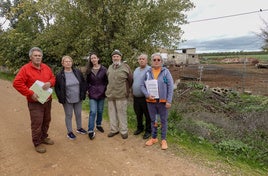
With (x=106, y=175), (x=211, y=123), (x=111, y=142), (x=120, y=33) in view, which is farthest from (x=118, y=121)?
(x=120, y=33)

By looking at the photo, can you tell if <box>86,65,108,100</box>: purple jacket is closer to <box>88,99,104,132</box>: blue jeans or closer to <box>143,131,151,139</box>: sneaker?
<box>88,99,104,132</box>: blue jeans

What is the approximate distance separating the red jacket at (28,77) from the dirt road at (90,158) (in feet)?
3.71

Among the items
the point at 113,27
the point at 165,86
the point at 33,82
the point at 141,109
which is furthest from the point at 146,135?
the point at 113,27

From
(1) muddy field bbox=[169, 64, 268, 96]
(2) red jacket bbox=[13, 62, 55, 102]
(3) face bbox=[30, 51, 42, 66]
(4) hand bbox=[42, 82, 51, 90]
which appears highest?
(3) face bbox=[30, 51, 42, 66]

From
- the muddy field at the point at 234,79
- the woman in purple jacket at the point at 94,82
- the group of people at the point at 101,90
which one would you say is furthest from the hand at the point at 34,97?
the muddy field at the point at 234,79

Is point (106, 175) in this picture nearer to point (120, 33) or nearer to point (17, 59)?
point (120, 33)

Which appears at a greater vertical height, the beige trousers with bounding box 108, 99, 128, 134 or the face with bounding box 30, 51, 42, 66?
the face with bounding box 30, 51, 42, 66

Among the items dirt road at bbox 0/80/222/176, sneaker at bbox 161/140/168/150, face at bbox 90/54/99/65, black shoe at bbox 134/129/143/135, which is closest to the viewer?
dirt road at bbox 0/80/222/176

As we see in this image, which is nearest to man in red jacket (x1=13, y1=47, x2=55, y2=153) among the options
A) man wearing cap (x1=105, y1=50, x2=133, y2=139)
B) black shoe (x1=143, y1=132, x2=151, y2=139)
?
man wearing cap (x1=105, y1=50, x2=133, y2=139)

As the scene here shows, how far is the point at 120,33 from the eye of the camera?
32.6 feet

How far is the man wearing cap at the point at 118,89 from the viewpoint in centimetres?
451

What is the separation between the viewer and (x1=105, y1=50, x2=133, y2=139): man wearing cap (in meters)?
4.51

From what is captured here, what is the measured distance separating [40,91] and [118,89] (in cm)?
150

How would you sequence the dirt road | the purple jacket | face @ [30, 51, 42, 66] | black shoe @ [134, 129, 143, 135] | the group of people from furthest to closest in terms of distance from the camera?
1. black shoe @ [134, 129, 143, 135]
2. the purple jacket
3. the group of people
4. face @ [30, 51, 42, 66]
5. the dirt road
